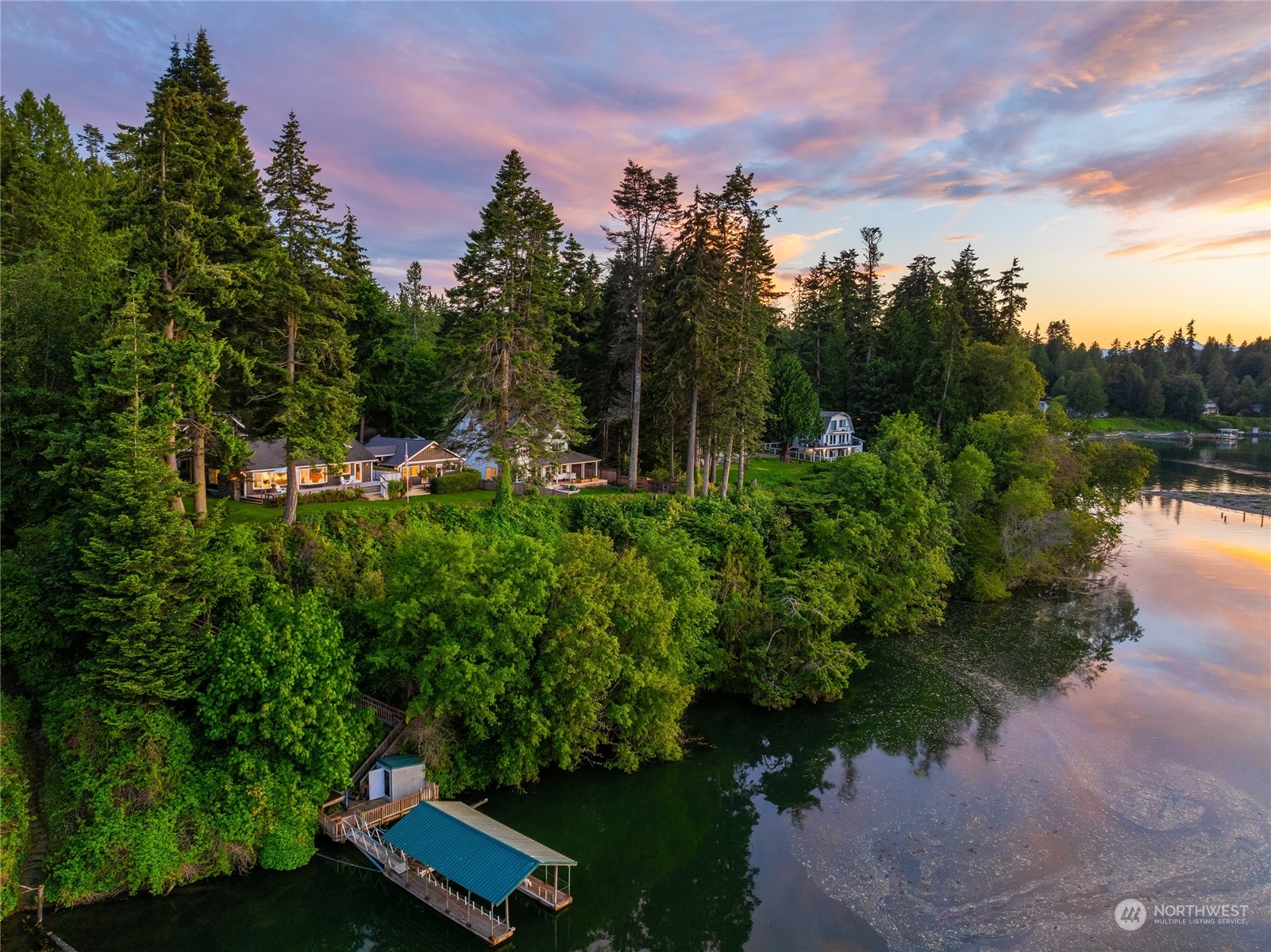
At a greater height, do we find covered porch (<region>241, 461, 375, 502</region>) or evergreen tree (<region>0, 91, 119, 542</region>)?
evergreen tree (<region>0, 91, 119, 542</region>)

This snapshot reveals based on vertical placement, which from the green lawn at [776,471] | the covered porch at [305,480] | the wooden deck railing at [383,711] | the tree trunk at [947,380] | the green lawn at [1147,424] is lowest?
the wooden deck railing at [383,711]

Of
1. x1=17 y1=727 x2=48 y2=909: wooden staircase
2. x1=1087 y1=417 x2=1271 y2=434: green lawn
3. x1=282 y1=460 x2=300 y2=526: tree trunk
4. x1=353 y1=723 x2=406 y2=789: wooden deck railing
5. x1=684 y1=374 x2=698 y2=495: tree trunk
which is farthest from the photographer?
x1=1087 y1=417 x2=1271 y2=434: green lawn

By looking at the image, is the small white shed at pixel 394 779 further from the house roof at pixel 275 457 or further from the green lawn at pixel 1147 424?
the green lawn at pixel 1147 424

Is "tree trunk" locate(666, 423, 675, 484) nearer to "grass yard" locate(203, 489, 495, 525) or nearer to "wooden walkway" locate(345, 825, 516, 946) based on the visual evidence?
"grass yard" locate(203, 489, 495, 525)

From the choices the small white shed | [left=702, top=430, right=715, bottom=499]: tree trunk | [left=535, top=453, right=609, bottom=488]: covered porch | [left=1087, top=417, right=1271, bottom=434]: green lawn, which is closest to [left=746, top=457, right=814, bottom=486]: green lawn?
[left=702, top=430, right=715, bottom=499]: tree trunk

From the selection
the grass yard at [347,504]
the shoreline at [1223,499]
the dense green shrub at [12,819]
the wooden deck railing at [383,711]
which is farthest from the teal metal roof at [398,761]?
the shoreline at [1223,499]

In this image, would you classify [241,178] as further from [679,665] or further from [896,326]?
[896,326]
